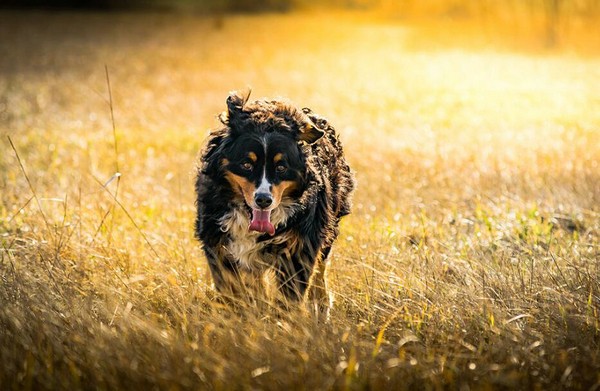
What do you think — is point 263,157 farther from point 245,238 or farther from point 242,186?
point 245,238

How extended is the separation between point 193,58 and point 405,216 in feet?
75.9

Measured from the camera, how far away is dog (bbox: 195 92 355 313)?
4.66 metres

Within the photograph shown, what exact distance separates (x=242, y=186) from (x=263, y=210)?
222 mm

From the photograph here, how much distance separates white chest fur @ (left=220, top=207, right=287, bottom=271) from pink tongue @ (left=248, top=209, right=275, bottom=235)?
0.62 feet

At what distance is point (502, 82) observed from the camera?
24.0m

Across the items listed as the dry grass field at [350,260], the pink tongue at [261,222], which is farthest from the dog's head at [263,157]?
the dry grass field at [350,260]

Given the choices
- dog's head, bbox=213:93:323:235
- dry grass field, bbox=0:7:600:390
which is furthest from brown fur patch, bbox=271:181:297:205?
dry grass field, bbox=0:7:600:390

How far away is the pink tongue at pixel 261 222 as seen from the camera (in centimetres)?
463

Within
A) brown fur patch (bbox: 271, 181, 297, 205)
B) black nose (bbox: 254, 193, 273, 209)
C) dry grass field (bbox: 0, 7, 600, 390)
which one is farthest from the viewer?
brown fur patch (bbox: 271, 181, 297, 205)

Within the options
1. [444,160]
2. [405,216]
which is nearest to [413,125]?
[444,160]

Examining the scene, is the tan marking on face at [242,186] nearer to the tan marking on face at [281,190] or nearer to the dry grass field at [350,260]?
the tan marking on face at [281,190]

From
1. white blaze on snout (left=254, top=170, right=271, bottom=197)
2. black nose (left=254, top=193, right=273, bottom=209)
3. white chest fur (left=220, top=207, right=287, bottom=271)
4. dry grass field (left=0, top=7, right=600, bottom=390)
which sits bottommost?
dry grass field (left=0, top=7, right=600, bottom=390)

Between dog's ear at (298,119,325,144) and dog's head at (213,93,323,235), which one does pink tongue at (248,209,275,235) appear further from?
dog's ear at (298,119,325,144)

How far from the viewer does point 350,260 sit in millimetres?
5301
